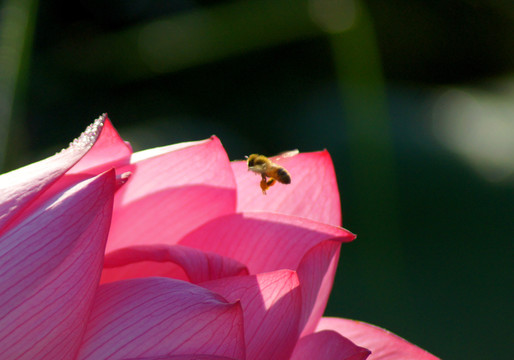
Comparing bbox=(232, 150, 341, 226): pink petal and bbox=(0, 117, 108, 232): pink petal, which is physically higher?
bbox=(0, 117, 108, 232): pink petal

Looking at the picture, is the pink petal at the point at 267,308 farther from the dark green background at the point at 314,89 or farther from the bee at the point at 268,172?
the dark green background at the point at 314,89

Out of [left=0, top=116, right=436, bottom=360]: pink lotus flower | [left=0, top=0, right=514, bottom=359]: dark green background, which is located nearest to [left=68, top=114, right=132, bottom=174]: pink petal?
[left=0, top=116, right=436, bottom=360]: pink lotus flower

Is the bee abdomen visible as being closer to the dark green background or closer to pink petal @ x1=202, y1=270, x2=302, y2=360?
pink petal @ x1=202, y1=270, x2=302, y2=360

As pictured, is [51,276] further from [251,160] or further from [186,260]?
[251,160]

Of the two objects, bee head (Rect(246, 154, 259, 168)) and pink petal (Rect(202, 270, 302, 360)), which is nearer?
pink petal (Rect(202, 270, 302, 360))

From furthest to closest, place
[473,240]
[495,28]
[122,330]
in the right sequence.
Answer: [495,28] < [473,240] < [122,330]

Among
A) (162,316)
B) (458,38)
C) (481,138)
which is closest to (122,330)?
(162,316)

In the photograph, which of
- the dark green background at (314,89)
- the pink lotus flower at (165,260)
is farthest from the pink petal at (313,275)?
the dark green background at (314,89)

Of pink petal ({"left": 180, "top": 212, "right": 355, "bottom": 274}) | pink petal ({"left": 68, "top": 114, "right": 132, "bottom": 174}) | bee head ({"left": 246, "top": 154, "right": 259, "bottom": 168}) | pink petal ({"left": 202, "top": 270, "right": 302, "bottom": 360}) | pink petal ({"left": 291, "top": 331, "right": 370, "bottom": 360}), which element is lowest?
pink petal ({"left": 291, "top": 331, "right": 370, "bottom": 360})

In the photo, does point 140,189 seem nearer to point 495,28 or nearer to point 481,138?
point 481,138
